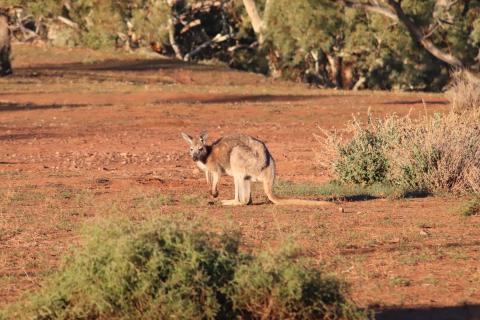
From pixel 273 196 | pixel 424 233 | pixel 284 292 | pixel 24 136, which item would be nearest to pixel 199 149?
pixel 273 196

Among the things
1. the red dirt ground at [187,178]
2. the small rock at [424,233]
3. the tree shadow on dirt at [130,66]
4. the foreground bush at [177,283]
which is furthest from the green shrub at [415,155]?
the tree shadow on dirt at [130,66]

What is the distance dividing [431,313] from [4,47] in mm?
31130

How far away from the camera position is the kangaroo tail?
13344 mm

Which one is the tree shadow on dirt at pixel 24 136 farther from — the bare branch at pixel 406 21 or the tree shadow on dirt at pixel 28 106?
the bare branch at pixel 406 21

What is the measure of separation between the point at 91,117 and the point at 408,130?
1282cm

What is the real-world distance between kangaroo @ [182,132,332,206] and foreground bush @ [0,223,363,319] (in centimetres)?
606

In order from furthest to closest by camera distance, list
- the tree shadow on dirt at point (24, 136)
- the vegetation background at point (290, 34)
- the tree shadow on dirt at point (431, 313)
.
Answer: the vegetation background at point (290, 34), the tree shadow on dirt at point (24, 136), the tree shadow on dirt at point (431, 313)

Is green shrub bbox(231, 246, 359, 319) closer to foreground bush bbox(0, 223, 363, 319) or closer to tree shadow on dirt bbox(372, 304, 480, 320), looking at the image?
foreground bush bbox(0, 223, 363, 319)

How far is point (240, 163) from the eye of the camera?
13195 millimetres

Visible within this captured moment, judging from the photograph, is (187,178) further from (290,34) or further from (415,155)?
(290,34)

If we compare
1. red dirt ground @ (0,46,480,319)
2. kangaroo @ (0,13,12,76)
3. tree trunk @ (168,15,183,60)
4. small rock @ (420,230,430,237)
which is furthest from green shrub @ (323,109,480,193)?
tree trunk @ (168,15,183,60)

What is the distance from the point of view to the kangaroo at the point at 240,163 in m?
13.2

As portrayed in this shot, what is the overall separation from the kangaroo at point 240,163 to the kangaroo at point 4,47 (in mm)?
24539

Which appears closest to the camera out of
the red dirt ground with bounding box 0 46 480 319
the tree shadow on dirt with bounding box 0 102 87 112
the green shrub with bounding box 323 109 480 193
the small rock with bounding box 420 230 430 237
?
the red dirt ground with bounding box 0 46 480 319
